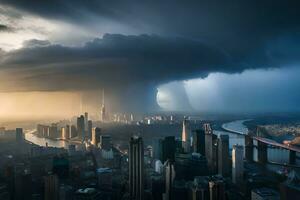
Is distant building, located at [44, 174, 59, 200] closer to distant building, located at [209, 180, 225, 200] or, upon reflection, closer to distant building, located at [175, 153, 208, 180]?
distant building, located at [175, 153, 208, 180]

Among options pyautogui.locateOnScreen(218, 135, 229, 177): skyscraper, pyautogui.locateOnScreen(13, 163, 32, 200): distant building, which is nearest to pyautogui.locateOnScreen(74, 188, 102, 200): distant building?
pyautogui.locateOnScreen(13, 163, 32, 200): distant building

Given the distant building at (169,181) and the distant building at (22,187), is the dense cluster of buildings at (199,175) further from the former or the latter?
the distant building at (22,187)

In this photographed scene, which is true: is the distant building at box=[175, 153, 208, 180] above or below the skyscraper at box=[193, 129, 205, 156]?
below

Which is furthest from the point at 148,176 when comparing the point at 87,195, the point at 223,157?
the point at 223,157

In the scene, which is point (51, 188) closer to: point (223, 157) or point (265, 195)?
point (265, 195)

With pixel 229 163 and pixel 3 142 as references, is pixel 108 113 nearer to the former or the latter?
pixel 3 142

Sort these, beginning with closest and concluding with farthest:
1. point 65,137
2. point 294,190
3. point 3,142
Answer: point 294,190
point 3,142
point 65,137

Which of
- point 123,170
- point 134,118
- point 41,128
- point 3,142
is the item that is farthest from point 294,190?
point 134,118
